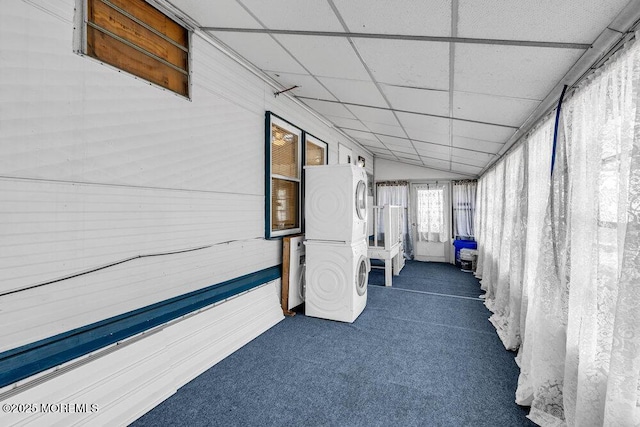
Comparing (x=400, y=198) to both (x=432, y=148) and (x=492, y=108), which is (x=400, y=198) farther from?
(x=492, y=108)

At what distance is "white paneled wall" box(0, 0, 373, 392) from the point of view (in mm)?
1420

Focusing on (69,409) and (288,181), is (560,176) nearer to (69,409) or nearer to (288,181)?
(288,181)

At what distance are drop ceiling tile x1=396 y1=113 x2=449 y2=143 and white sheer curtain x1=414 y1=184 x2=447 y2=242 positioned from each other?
12.4 ft

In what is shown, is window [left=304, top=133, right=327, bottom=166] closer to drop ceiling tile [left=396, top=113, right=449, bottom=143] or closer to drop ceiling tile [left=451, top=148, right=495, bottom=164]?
drop ceiling tile [left=396, top=113, right=449, bottom=143]

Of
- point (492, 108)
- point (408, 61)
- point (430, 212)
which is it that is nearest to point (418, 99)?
point (492, 108)

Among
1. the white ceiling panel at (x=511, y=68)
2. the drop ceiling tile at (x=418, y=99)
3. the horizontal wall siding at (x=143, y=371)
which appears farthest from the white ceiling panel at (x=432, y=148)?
the horizontal wall siding at (x=143, y=371)

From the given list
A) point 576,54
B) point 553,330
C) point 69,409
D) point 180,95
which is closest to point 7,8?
point 180,95

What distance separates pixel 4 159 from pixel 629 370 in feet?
9.65

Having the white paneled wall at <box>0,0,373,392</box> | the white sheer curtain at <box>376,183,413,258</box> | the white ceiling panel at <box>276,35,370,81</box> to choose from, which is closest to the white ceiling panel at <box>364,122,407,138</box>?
the white ceiling panel at <box>276,35,370,81</box>

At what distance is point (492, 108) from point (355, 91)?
1306 millimetres

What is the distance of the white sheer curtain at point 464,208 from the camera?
7.33 metres

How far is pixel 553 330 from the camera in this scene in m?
1.91

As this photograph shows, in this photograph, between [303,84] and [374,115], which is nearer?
[303,84]

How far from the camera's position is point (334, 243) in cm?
349
